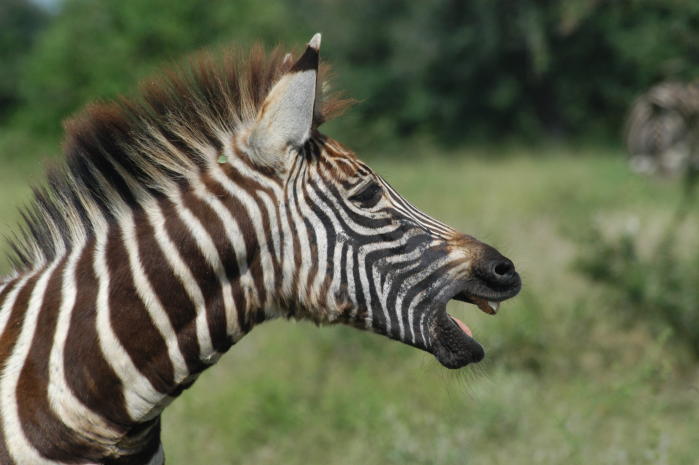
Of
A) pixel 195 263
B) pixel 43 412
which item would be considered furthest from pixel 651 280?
pixel 43 412

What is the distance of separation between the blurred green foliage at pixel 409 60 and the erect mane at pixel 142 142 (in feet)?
56.6

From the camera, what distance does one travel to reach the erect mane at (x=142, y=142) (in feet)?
8.82

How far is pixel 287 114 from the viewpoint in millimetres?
2555

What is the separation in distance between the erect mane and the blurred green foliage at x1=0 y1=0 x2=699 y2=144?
1724 centimetres

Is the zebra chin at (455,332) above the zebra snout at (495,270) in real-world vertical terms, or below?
below

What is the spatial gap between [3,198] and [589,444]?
517 inches

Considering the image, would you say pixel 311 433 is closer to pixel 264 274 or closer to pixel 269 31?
pixel 264 274

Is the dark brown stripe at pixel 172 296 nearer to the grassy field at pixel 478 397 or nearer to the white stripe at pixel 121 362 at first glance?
the white stripe at pixel 121 362

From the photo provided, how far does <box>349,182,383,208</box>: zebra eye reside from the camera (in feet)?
8.71

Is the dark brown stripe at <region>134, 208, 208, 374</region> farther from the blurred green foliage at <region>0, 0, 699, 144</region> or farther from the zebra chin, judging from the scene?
the blurred green foliage at <region>0, 0, 699, 144</region>

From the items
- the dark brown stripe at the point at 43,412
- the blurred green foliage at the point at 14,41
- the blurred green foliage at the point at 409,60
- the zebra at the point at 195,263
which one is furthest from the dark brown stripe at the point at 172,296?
the blurred green foliage at the point at 14,41

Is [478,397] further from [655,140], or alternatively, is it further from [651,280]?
[655,140]

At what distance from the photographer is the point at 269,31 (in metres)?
26.8

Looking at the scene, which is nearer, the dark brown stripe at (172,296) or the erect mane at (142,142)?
the dark brown stripe at (172,296)
